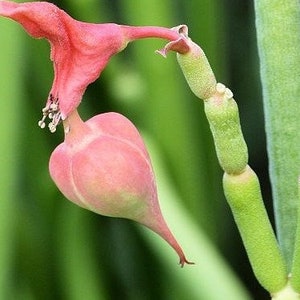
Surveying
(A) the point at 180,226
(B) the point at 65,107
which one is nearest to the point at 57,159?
(B) the point at 65,107

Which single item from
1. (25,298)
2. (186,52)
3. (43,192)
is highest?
(186,52)

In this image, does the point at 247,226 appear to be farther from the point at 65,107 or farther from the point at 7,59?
the point at 7,59

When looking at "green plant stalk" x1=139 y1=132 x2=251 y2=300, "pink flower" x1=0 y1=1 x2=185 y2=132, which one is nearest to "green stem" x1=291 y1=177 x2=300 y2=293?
"pink flower" x1=0 y1=1 x2=185 y2=132

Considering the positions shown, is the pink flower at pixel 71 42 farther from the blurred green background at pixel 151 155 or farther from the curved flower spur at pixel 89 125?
the blurred green background at pixel 151 155

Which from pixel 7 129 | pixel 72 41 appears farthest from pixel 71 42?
pixel 7 129

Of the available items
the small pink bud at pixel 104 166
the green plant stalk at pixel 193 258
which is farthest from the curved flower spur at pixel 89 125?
the green plant stalk at pixel 193 258

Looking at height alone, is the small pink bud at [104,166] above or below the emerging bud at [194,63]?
below

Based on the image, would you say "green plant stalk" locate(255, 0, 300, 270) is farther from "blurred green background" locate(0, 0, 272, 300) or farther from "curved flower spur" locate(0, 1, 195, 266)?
"blurred green background" locate(0, 0, 272, 300)
